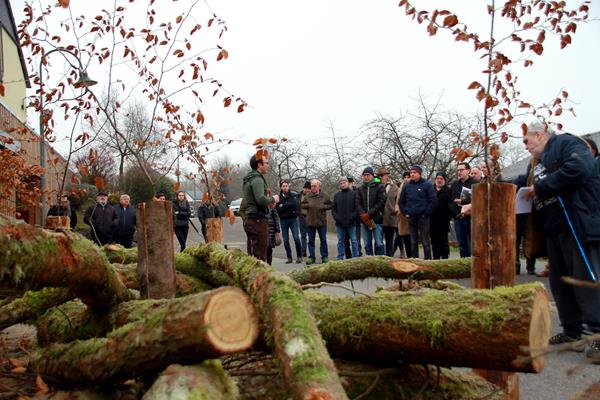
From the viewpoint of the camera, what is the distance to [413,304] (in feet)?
10.0

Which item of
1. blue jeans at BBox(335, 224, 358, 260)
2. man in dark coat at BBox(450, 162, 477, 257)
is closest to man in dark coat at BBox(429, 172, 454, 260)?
man in dark coat at BBox(450, 162, 477, 257)

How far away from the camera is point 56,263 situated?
288 centimetres

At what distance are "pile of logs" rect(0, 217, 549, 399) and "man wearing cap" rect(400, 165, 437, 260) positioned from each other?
7.04 m

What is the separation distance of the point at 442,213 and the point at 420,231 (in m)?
0.56

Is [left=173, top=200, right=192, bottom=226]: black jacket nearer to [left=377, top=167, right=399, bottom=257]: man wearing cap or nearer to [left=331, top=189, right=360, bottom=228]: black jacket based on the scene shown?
[left=331, top=189, right=360, bottom=228]: black jacket

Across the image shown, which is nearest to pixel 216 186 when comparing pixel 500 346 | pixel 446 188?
pixel 446 188

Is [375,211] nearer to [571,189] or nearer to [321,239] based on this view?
[321,239]

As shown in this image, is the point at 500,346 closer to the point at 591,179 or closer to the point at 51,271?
the point at 51,271

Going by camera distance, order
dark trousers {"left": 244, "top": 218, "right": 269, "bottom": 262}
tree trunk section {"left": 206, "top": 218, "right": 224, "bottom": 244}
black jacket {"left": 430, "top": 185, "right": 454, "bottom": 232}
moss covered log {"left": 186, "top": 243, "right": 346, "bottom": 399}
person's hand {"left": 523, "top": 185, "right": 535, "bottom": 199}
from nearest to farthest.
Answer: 1. moss covered log {"left": 186, "top": 243, "right": 346, "bottom": 399}
2. person's hand {"left": 523, "top": 185, "right": 535, "bottom": 199}
3. tree trunk section {"left": 206, "top": 218, "right": 224, "bottom": 244}
4. dark trousers {"left": 244, "top": 218, "right": 269, "bottom": 262}
5. black jacket {"left": 430, "top": 185, "right": 454, "bottom": 232}

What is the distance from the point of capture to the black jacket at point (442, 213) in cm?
1075

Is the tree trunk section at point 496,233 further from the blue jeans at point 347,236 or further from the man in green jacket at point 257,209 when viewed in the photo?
the blue jeans at point 347,236

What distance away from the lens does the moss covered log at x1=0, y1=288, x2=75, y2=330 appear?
4.02m

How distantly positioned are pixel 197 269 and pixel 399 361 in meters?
2.07

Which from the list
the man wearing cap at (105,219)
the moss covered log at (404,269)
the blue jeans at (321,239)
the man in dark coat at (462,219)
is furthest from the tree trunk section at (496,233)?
the man wearing cap at (105,219)
